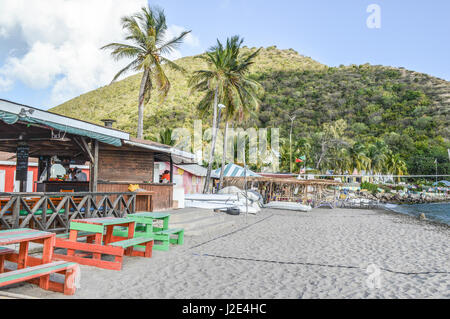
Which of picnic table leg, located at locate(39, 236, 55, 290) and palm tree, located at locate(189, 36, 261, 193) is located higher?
palm tree, located at locate(189, 36, 261, 193)

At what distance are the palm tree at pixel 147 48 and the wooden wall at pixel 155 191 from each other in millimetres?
6769

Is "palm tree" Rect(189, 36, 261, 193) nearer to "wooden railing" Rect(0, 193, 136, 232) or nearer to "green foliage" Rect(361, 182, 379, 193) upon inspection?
"wooden railing" Rect(0, 193, 136, 232)

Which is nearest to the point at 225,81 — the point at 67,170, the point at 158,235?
the point at 67,170

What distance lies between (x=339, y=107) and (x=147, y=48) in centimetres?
6538

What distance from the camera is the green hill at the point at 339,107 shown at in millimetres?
57062

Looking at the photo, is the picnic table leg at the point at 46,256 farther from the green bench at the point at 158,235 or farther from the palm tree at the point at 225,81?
the palm tree at the point at 225,81

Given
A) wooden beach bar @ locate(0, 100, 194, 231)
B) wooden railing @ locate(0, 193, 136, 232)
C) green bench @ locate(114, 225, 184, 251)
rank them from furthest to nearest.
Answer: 1. green bench @ locate(114, 225, 184, 251)
2. wooden beach bar @ locate(0, 100, 194, 231)
3. wooden railing @ locate(0, 193, 136, 232)

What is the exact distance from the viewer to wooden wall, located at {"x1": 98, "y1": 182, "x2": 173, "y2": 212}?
10688 millimetres

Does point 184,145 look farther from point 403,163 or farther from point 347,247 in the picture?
point 403,163

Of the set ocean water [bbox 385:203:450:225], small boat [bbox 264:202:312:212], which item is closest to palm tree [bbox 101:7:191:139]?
small boat [bbox 264:202:312:212]

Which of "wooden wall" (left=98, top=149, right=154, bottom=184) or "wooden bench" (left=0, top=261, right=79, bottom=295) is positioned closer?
"wooden bench" (left=0, top=261, right=79, bottom=295)

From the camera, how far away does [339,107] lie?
252ft
